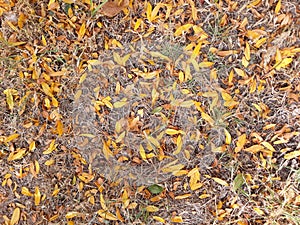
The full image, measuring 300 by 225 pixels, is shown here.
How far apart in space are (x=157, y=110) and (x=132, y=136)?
15 centimetres

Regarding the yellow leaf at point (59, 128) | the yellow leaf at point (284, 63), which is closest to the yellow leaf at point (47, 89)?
the yellow leaf at point (59, 128)

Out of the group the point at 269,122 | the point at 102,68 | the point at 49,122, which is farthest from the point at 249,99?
the point at 49,122

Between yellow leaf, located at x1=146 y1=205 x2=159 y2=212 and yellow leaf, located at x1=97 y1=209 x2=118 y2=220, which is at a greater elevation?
yellow leaf, located at x1=146 y1=205 x2=159 y2=212

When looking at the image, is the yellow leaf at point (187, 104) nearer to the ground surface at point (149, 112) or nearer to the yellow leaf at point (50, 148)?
the ground surface at point (149, 112)

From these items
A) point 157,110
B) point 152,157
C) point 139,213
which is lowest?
point 139,213

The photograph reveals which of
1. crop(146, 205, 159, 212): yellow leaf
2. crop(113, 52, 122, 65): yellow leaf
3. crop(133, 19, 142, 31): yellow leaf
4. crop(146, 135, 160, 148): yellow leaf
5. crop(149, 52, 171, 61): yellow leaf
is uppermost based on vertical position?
crop(133, 19, 142, 31): yellow leaf

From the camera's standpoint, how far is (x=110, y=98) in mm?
1568

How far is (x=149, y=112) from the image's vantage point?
5.12 ft

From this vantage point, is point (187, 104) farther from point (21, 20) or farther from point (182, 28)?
point (21, 20)

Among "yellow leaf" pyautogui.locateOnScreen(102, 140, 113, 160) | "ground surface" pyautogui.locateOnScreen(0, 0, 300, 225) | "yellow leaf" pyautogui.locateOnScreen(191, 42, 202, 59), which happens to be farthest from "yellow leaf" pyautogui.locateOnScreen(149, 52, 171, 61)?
"yellow leaf" pyautogui.locateOnScreen(102, 140, 113, 160)

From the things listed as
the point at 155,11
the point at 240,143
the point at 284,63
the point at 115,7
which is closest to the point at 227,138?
the point at 240,143

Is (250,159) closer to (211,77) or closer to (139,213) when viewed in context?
(211,77)

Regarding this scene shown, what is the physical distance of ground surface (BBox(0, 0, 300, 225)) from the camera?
1.52 meters

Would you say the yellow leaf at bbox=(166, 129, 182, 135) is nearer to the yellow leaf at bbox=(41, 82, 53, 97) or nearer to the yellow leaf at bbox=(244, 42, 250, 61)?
the yellow leaf at bbox=(244, 42, 250, 61)
